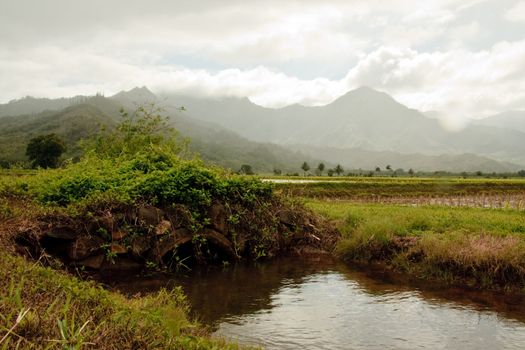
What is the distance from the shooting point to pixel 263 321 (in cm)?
988

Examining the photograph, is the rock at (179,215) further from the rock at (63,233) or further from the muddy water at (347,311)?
the rock at (63,233)

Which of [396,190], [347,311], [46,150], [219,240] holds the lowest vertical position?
[347,311]

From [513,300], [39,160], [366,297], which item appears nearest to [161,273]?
[366,297]

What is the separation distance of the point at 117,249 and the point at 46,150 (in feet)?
245

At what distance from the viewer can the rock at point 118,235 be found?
13383 mm

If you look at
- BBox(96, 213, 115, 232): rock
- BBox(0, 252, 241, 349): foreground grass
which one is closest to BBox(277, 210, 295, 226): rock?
BBox(96, 213, 115, 232): rock

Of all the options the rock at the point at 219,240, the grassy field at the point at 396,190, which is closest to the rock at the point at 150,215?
the rock at the point at 219,240

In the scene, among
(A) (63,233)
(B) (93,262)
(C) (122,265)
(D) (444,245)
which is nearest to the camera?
(A) (63,233)

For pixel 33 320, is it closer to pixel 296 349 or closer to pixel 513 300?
pixel 296 349

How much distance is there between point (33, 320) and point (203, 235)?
36.8 ft

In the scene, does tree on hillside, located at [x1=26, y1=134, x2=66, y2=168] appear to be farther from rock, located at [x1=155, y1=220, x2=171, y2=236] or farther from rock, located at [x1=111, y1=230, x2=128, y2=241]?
rock, located at [x1=111, y1=230, x2=128, y2=241]

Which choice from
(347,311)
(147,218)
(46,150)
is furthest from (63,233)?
(46,150)

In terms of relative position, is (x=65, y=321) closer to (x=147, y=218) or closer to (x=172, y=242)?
(x=147, y=218)

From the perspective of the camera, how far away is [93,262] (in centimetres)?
1305
